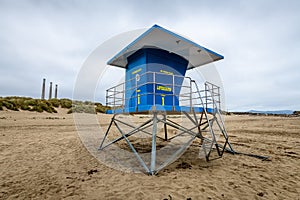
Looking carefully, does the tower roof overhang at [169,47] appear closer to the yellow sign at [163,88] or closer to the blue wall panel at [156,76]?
the blue wall panel at [156,76]

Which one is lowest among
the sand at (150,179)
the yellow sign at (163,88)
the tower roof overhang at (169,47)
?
the sand at (150,179)

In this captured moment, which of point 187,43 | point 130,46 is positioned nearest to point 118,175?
point 130,46

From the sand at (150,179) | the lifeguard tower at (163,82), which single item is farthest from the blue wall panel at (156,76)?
the sand at (150,179)

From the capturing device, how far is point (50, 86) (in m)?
47.2

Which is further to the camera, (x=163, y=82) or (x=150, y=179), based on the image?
(x=163, y=82)

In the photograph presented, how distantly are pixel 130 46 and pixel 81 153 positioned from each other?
3.96 m

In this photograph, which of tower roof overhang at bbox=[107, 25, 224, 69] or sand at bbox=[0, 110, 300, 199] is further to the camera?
tower roof overhang at bbox=[107, 25, 224, 69]

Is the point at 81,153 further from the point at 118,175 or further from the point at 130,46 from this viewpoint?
the point at 130,46

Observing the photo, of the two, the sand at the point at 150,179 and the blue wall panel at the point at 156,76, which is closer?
the sand at the point at 150,179

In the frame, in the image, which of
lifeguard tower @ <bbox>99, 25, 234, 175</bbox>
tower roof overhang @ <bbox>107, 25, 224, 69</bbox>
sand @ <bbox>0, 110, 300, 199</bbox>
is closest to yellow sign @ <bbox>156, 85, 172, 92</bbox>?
lifeguard tower @ <bbox>99, 25, 234, 175</bbox>

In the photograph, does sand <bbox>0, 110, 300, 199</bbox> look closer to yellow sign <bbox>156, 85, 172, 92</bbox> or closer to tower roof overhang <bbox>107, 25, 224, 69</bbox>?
yellow sign <bbox>156, 85, 172, 92</bbox>

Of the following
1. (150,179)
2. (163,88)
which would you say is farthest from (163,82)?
(150,179)

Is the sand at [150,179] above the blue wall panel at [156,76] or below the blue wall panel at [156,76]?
below

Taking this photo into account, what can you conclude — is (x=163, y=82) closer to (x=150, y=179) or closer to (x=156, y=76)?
(x=156, y=76)
